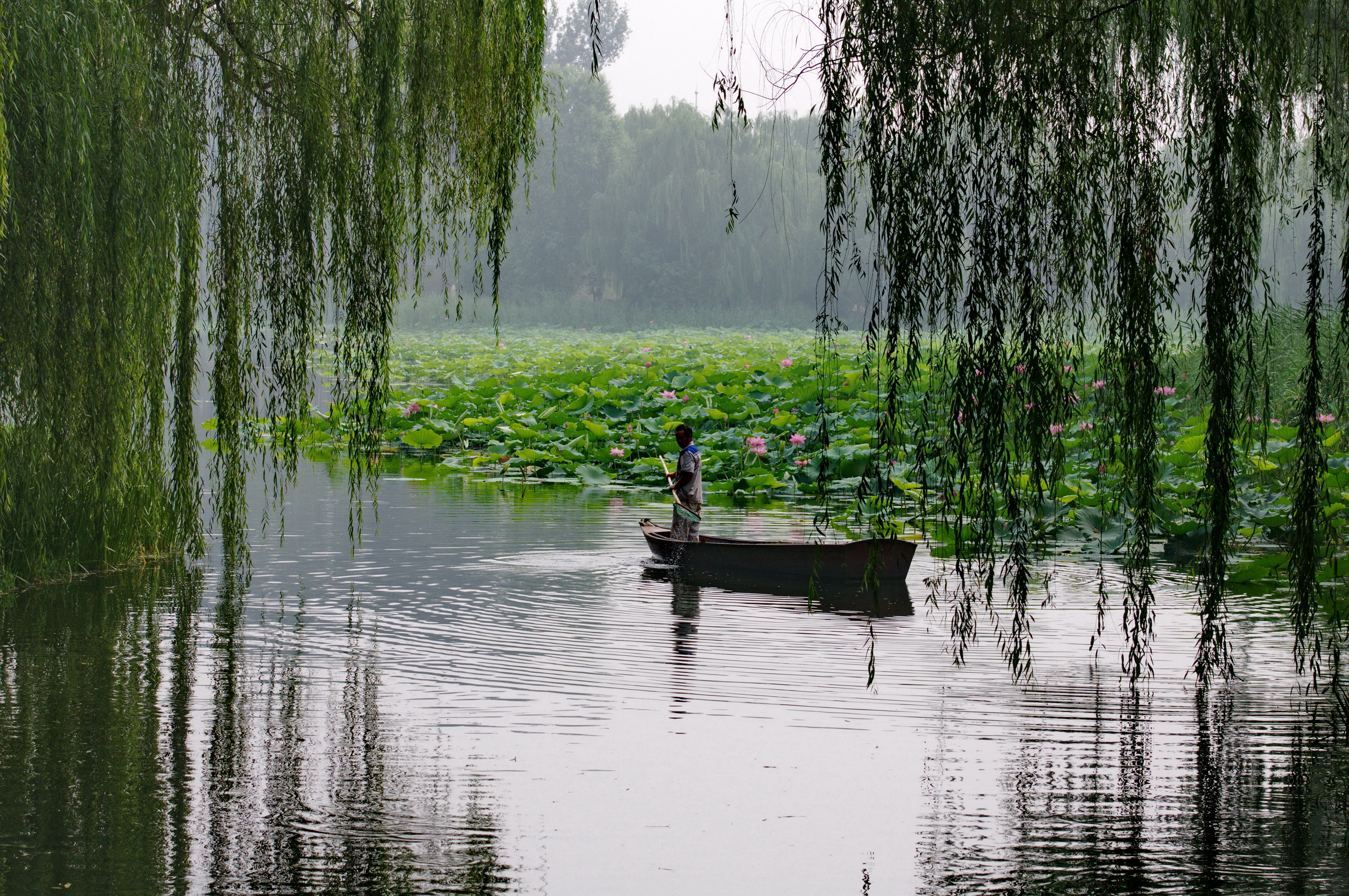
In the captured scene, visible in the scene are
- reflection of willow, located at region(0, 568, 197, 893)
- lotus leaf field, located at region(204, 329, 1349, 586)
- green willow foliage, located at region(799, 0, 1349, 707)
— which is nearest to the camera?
green willow foliage, located at region(799, 0, 1349, 707)

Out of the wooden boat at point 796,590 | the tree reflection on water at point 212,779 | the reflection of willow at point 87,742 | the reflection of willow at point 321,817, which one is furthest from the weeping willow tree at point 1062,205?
the wooden boat at point 796,590

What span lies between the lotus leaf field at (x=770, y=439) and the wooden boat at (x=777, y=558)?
0.47 metres

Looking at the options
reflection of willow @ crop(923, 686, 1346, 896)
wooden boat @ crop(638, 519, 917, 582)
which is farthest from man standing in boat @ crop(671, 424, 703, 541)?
reflection of willow @ crop(923, 686, 1346, 896)

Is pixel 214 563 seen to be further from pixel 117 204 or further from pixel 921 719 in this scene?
pixel 921 719

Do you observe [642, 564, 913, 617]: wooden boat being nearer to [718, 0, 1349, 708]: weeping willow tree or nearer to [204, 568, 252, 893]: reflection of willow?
[204, 568, 252, 893]: reflection of willow

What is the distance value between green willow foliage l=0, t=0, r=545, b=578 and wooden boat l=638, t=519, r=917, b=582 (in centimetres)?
342

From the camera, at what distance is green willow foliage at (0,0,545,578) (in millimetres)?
6211

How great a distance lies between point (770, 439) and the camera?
54.5 ft

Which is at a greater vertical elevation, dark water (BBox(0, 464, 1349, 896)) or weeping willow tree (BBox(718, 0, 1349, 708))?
weeping willow tree (BBox(718, 0, 1349, 708))

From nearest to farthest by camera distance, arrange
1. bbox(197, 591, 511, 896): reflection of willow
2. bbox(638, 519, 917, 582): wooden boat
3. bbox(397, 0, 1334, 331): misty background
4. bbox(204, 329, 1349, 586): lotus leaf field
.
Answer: bbox(197, 591, 511, 896): reflection of willow
bbox(638, 519, 917, 582): wooden boat
bbox(204, 329, 1349, 586): lotus leaf field
bbox(397, 0, 1334, 331): misty background

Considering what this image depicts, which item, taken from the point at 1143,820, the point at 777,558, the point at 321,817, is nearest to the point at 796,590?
the point at 777,558

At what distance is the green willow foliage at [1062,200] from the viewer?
382 cm

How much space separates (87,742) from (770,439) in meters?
11.8

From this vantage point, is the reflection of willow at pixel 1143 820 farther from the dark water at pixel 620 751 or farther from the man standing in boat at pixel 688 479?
the man standing in boat at pixel 688 479
